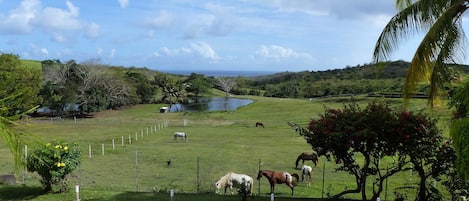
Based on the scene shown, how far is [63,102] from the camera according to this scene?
59.3 metres

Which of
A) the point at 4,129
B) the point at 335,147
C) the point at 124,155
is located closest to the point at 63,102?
the point at 124,155

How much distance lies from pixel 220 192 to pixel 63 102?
48684 millimetres

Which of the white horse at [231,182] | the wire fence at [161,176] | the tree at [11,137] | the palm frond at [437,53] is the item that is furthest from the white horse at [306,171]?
the tree at [11,137]

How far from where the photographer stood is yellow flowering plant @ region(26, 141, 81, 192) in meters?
14.1

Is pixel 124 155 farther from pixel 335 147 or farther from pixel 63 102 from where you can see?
pixel 63 102

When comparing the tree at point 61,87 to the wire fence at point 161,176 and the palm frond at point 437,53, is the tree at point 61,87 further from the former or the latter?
the palm frond at point 437,53

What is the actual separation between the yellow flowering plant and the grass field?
Answer: 559mm

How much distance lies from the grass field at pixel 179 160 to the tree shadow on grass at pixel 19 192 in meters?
0.03

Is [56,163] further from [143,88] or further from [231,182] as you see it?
[143,88]

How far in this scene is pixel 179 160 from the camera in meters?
25.4

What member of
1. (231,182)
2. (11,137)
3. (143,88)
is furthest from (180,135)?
(143,88)

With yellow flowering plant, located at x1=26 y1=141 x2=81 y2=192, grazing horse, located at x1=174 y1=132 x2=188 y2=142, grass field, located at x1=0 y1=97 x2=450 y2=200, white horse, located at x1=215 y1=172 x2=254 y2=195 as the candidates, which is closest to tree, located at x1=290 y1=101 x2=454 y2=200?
grass field, located at x1=0 y1=97 x2=450 y2=200

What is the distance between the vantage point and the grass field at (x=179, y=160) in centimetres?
1535

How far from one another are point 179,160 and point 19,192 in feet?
37.1
